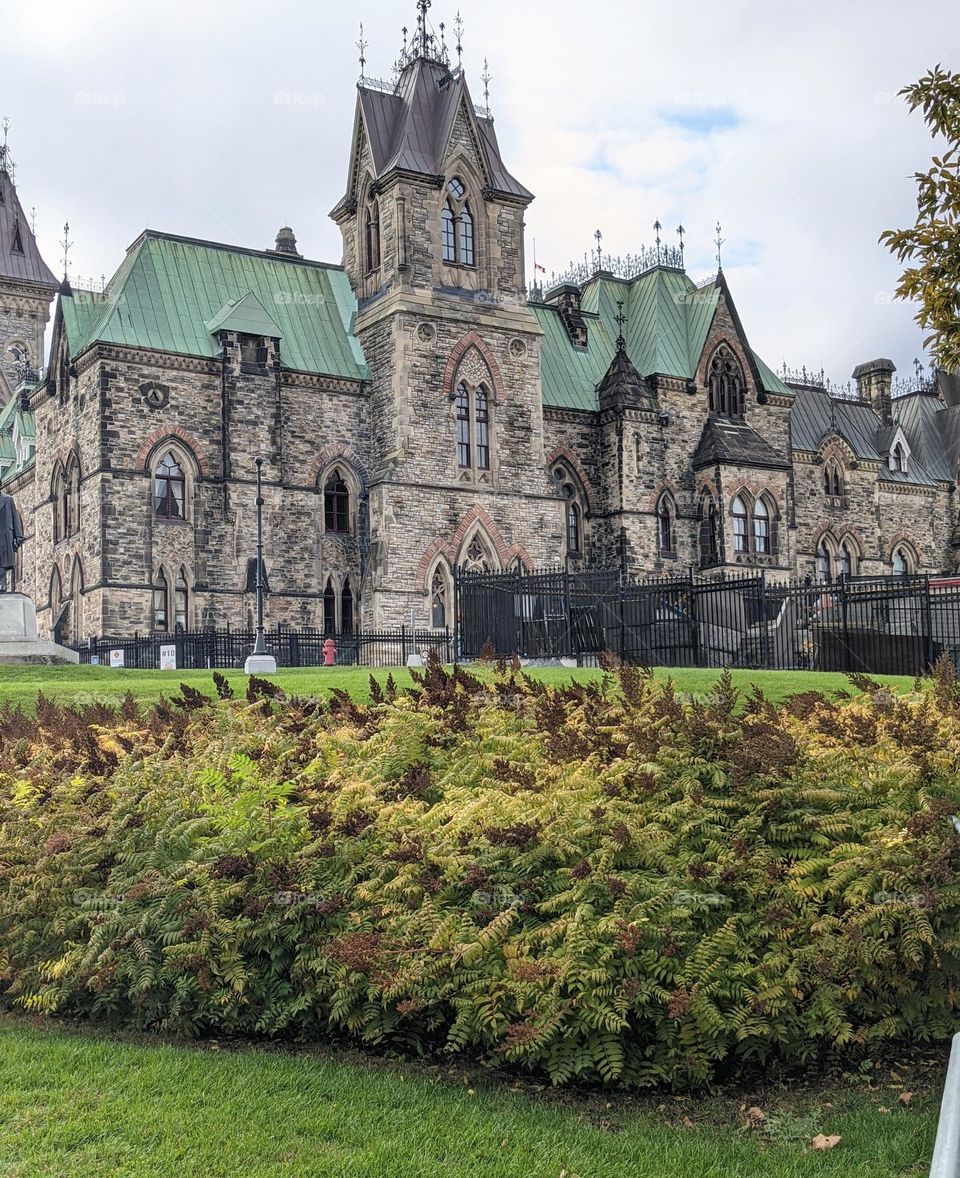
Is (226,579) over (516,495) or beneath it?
beneath

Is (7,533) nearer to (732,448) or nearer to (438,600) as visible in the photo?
(438,600)

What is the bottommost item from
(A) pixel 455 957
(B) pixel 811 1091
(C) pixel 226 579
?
(B) pixel 811 1091

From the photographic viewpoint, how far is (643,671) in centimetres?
1193

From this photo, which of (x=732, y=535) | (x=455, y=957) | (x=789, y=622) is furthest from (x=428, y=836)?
(x=732, y=535)

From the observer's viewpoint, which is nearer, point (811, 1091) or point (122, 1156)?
point (122, 1156)

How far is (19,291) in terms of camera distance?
81812 millimetres

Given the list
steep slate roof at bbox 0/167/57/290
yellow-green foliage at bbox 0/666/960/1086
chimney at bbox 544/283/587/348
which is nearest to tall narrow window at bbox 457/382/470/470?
chimney at bbox 544/283/587/348

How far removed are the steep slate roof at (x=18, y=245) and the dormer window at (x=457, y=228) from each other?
4812cm

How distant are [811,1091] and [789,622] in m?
17.9

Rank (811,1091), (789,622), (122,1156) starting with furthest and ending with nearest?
(789,622) < (811,1091) < (122,1156)

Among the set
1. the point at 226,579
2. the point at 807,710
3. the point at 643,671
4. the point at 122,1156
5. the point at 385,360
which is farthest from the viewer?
the point at 385,360

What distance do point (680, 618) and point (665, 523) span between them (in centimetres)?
2317

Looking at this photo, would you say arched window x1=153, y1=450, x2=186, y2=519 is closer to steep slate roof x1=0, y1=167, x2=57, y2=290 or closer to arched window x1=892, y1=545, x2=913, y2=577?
arched window x1=892, y1=545, x2=913, y2=577

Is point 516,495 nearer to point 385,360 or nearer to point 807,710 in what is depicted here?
point 385,360
